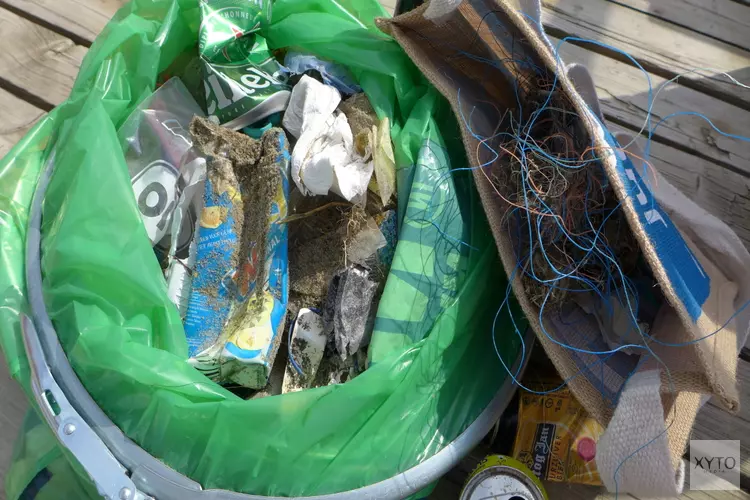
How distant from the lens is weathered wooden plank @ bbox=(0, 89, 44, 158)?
45.2 inches

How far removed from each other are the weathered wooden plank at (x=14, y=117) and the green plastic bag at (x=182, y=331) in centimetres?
27

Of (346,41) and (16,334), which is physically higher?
(346,41)

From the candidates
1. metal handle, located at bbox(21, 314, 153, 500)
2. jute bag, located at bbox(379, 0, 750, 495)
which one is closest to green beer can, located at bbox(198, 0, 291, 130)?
jute bag, located at bbox(379, 0, 750, 495)

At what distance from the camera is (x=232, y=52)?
0.94 m

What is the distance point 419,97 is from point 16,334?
0.62 metres

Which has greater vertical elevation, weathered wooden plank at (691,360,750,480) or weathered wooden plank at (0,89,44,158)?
weathered wooden plank at (0,89,44,158)

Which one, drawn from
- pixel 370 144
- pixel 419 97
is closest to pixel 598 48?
pixel 419 97

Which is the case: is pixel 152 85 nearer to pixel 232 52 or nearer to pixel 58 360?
pixel 232 52

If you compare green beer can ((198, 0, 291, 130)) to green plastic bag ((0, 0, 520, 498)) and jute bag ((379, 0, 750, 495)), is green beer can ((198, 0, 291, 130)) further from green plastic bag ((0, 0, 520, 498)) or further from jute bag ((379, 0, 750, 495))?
jute bag ((379, 0, 750, 495))

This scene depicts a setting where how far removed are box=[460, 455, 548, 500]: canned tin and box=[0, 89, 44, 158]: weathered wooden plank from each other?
101cm

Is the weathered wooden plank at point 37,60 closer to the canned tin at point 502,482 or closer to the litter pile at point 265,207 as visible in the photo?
the litter pile at point 265,207

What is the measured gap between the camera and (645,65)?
1.14 metres

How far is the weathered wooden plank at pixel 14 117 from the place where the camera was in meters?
1.15

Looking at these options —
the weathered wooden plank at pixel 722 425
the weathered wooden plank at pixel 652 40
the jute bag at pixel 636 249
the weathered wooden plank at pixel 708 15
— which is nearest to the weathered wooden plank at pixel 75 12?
the jute bag at pixel 636 249
